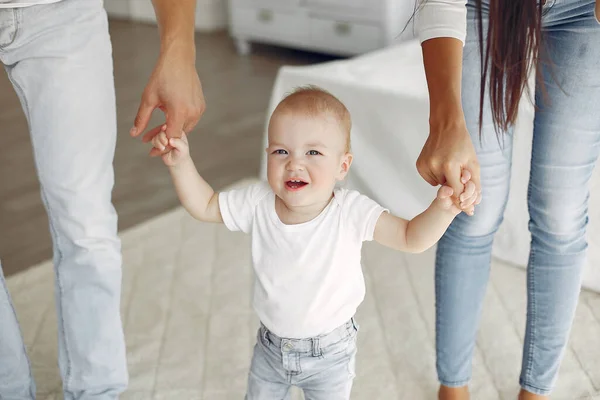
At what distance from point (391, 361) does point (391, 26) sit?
2.50 metres

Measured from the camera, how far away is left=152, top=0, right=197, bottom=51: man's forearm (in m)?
1.13

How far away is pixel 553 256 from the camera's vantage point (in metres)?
1.32

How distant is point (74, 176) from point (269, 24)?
3.16 meters

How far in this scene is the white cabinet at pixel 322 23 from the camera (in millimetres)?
3797

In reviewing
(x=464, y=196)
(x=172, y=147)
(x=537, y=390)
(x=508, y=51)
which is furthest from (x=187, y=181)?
(x=537, y=390)

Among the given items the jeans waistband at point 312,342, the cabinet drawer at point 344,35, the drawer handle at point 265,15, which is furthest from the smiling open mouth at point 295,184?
the drawer handle at point 265,15

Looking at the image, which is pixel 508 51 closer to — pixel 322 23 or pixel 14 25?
pixel 14 25

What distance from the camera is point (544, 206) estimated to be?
1.28 meters

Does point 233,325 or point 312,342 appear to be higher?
point 312,342

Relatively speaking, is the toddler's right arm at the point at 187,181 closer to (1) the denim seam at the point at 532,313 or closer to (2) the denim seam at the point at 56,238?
(2) the denim seam at the point at 56,238

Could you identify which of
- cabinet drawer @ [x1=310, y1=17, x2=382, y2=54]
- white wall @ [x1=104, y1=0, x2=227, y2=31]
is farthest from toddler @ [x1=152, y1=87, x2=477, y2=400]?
white wall @ [x1=104, y1=0, x2=227, y2=31]

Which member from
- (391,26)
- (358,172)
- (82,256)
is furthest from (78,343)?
(391,26)

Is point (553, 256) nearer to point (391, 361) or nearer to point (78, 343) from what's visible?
point (391, 361)

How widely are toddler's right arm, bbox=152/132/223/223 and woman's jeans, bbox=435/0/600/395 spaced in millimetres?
446
